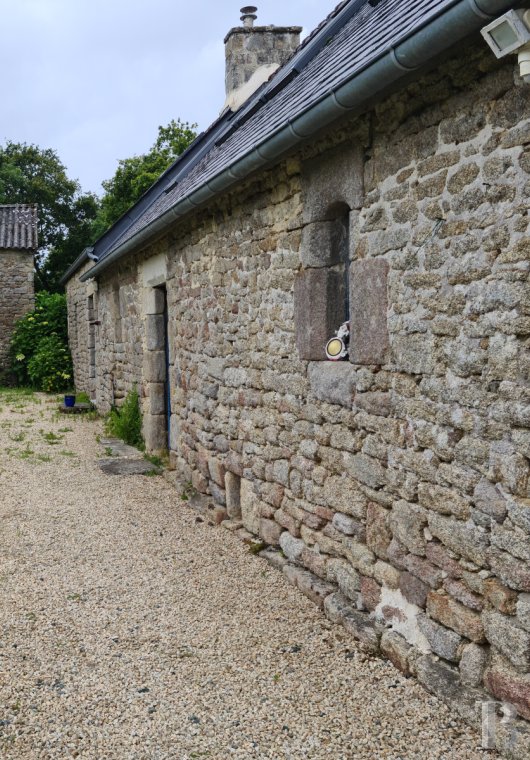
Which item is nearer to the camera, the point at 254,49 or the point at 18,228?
the point at 254,49

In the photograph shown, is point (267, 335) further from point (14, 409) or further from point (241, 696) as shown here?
point (14, 409)

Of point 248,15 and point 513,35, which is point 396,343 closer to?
point 513,35

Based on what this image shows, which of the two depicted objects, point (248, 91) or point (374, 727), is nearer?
point (374, 727)

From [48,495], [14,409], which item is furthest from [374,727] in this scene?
[14,409]

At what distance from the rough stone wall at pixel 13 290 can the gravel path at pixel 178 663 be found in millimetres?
15080

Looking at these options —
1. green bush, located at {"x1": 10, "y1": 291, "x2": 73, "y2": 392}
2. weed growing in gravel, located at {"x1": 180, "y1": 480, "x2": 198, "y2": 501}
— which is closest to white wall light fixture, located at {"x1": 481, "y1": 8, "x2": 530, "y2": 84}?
weed growing in gravel, located at {"x1": 180, "y1": 480, "x2": 198, "y2": 501}

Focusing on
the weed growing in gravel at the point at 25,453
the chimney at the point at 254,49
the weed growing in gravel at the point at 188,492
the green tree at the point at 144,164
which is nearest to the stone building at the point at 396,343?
the weed growing in gravel at the point at 188,492

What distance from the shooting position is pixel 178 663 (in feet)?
11.9

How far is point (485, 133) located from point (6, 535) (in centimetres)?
487

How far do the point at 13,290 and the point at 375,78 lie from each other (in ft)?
61.2

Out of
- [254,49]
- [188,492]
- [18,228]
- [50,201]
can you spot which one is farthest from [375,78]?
[50,201]

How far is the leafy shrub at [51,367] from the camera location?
59.1ft

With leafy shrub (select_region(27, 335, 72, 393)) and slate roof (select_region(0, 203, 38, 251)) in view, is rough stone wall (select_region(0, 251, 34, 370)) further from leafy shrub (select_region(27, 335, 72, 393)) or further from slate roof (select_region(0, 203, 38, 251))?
leafy shrub (select_region(27, 335, 72, 393))

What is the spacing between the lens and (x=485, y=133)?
2.88 meters
